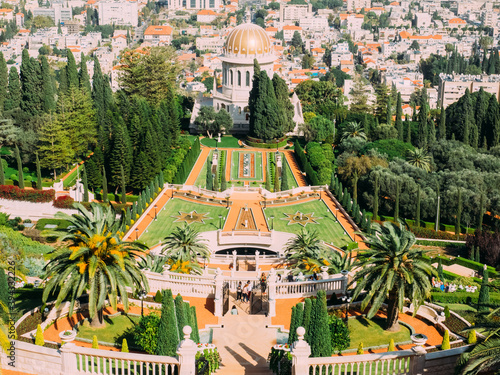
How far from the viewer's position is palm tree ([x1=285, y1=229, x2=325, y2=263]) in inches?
2222

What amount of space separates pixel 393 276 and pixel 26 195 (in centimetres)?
4495

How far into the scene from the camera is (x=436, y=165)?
8506cm

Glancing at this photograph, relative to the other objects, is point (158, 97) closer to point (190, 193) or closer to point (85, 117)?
point (85, 117)

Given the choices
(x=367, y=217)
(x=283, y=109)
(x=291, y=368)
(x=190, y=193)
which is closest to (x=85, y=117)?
(x=190, y=193)

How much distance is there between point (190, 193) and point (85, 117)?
15410mm

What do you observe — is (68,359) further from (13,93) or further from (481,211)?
(13,93)

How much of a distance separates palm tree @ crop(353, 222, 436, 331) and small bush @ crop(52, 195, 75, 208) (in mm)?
40869

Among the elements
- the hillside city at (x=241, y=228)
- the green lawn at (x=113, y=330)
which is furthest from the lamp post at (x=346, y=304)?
the green lawn at (x=113, y=330)

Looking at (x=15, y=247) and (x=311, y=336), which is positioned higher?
(x=311, y=336)

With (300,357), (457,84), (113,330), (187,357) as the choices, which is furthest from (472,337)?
(457,84)

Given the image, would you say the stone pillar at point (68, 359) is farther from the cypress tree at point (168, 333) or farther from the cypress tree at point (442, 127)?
the cypress tree at point (442, 127)

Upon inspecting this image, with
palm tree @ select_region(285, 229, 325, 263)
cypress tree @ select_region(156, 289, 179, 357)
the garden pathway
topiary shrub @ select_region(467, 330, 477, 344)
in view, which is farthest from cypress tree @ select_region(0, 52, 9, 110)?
topiary shrub @ select_region(467, 330, 477, 344)

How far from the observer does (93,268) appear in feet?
123

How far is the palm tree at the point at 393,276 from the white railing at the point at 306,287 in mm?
4134
